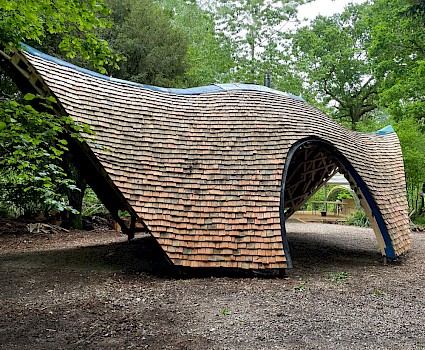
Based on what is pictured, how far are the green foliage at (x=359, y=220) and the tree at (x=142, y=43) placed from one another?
834cm

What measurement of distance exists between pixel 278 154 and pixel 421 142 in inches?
447

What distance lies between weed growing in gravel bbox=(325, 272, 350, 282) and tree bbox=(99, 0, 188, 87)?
9.63 metres

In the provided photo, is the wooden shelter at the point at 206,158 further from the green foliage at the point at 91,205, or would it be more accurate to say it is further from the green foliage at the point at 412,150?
the green foliage at the point at 412,150

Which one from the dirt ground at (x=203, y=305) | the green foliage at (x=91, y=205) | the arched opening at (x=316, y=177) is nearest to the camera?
the dirt ground at (x=203, y=305)

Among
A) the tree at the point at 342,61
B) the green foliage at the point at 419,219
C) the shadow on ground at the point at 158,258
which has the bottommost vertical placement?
the shadow on ground at the point at 158,258

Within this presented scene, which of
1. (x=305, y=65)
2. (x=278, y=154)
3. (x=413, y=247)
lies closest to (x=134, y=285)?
(x=278, y=154)

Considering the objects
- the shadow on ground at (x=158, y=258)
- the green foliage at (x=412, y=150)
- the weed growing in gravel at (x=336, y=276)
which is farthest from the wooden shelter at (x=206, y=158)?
the green foliage at (x=412, y=150)

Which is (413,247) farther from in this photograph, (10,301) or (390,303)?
(10,301)

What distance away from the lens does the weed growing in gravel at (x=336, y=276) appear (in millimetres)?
5804

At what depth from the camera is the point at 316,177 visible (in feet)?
32.6

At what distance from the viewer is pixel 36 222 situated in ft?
39.2

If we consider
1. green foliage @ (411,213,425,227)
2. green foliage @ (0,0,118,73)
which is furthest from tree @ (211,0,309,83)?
green foliage @ (0,0,118,73)

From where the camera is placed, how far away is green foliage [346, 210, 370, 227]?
590 inches

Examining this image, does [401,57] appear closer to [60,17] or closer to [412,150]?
[412,150]
